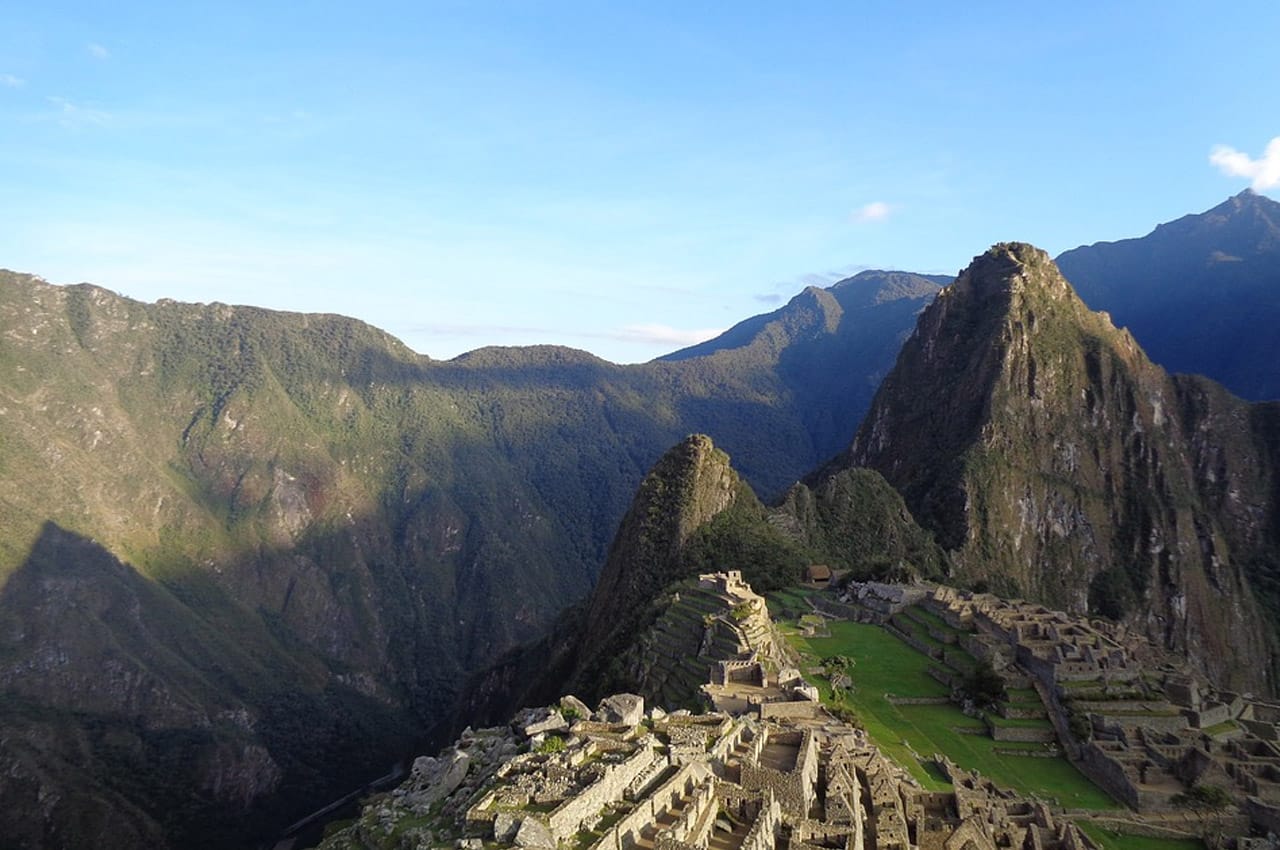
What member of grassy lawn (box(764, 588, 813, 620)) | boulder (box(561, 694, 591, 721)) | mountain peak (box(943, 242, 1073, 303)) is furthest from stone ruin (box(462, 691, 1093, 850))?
mountain peak (box(943, 242, 1073, 303))

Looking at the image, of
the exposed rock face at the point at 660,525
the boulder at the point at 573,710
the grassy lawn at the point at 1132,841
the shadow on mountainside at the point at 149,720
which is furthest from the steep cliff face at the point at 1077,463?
the shadow on mountainside at the point at 149,720

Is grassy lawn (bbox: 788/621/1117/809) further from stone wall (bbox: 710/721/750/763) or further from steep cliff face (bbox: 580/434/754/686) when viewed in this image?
steep cliff face (bbox: 580/434/754/686)

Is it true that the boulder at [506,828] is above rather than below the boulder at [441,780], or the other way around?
above

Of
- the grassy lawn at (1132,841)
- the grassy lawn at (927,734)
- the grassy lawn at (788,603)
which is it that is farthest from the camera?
the grassy lawn at (788,603)

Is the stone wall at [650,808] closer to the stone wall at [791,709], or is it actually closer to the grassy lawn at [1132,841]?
the stone wall at [791,709]

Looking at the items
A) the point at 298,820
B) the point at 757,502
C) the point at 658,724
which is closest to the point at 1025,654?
the point at 658,724

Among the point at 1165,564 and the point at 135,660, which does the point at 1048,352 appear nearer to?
the point at 1165,564
